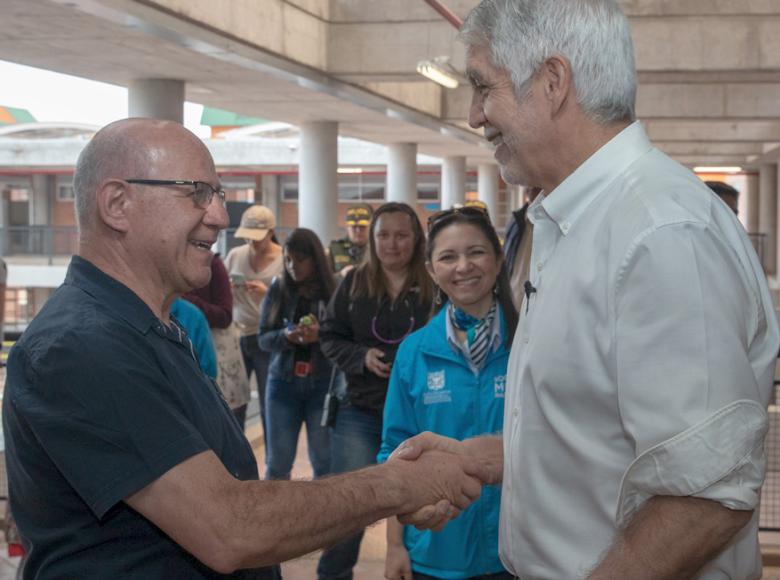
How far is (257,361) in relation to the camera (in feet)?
28.5

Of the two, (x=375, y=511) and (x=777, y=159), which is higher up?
(x=777, y=159)

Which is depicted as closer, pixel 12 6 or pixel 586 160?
pixel 586 160

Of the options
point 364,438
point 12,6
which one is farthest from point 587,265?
point 12,6

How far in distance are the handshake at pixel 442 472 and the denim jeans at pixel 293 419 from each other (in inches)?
156

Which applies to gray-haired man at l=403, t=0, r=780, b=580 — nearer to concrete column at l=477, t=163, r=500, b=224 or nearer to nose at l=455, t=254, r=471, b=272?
nose at l=455, t=254, r=471, b=272

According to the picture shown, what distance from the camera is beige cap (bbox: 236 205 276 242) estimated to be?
9633 mm

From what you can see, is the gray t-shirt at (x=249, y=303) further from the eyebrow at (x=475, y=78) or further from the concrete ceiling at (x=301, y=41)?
the eyebrow at (x=475, y=78)

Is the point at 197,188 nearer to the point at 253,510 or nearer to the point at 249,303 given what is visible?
the point at 253,510

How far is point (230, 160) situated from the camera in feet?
153

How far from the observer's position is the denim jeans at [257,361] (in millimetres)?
8578

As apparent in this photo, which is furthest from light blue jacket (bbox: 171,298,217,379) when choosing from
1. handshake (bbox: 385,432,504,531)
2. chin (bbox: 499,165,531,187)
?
chin (bbox: 499,165,531,187)

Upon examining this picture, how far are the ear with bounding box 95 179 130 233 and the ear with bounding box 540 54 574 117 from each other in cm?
91

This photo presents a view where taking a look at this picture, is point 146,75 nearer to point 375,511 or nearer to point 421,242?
point 421,242

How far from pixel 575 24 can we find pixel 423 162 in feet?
152
